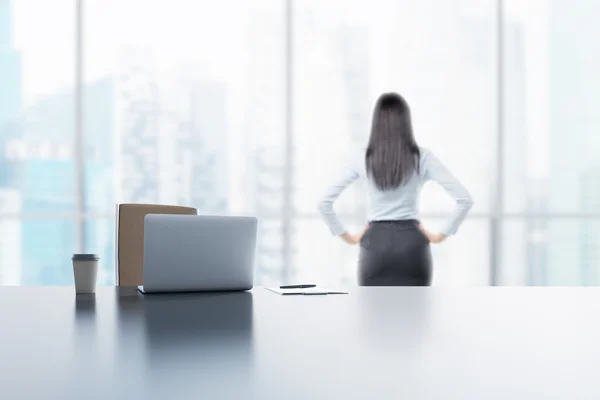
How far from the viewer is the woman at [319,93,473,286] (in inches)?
120

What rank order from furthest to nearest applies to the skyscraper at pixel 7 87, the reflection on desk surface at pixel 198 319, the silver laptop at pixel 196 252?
the skyscraper at pixel 7 87 < the silver laptop at pixel 196 252 < the reflection on desk surface at pixel 198 319

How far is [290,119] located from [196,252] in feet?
10.5

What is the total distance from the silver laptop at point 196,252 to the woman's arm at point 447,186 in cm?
134

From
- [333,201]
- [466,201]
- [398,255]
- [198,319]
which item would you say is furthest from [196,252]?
[466,201]

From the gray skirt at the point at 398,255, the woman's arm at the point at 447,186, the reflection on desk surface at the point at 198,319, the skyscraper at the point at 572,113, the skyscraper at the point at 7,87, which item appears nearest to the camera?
the reflection on desk surface at the point at 198,319

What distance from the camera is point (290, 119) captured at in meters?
5.10

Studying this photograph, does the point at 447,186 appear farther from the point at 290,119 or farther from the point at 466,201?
the point at 290,119

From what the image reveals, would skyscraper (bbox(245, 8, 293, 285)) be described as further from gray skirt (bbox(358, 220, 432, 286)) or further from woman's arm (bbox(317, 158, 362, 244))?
gray skirt (bbox(358, 220, 432, 286))

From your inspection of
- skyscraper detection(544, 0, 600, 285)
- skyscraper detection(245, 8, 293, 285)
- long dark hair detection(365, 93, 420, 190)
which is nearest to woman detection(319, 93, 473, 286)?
long dark hair detection(365, 93, 420, 190)

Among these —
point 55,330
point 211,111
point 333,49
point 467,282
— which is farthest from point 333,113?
point 55,330

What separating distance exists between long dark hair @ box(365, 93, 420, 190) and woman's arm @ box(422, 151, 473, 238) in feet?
0.21

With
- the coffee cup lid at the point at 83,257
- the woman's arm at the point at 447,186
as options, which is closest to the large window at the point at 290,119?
the woman's arm at the point at 447,186

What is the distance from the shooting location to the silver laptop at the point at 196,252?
1.98 m

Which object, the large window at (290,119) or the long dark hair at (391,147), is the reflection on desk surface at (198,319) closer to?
the long dark hair at (391,147)
